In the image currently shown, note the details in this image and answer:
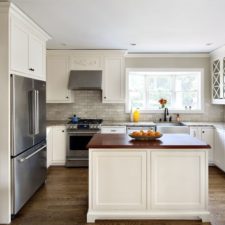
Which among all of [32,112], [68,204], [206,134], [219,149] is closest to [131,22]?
[32,112]

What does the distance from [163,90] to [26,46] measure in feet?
11.8

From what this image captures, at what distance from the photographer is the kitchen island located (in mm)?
2883

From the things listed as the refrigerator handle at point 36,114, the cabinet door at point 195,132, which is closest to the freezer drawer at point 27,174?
the refrigerator handle at point 36,114

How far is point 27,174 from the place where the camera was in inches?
130

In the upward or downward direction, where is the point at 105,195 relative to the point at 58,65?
downward

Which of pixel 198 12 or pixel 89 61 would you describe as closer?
pixel 198 12

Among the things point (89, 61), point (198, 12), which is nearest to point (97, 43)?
point (89, 61)

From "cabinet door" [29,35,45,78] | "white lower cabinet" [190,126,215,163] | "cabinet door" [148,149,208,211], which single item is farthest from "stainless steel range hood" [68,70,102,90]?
"cabinet door" [148,149,208,211]

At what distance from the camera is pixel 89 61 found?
5.45 m

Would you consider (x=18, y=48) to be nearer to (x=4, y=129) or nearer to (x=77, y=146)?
(x=4, y=129)

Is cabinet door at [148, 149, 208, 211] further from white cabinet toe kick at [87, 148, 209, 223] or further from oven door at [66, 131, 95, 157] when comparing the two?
oven door at [66, 131, 95, 157]

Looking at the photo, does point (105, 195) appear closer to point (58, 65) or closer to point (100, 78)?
point (100, 78)

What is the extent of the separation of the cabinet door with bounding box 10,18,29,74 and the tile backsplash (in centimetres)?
248

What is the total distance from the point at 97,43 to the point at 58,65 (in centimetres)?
113
